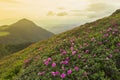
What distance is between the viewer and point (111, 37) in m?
16.2

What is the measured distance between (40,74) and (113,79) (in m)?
3.87

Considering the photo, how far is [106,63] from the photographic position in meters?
12.4

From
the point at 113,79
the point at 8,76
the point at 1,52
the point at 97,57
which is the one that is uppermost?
the point at 97,57

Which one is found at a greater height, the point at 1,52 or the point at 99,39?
Answer: the point at 99,39

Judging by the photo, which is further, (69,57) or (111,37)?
(111,37)

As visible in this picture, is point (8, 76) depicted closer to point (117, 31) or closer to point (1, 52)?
point (117, 31)

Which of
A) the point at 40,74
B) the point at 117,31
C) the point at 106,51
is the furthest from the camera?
the point at 117,31

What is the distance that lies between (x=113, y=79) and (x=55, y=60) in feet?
12.6

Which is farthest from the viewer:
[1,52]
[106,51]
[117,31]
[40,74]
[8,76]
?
[1,52]

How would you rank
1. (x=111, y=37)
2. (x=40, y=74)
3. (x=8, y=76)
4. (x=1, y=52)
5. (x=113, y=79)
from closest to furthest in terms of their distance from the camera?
(x=113, y=79) < (x=40, y=74) < (x=111, y=37) < (x=8, y=76) < (x=1, y=52)

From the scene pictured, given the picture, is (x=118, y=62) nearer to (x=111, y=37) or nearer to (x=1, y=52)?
(x=111, y=37)

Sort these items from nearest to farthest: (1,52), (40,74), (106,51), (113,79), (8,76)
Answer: (113,79)
(40,74)
(106,51)
(8,76)
(1,52)

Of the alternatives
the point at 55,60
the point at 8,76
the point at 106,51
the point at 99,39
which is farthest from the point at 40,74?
the point at 8,76

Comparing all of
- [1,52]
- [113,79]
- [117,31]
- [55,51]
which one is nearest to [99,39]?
[117,31]
